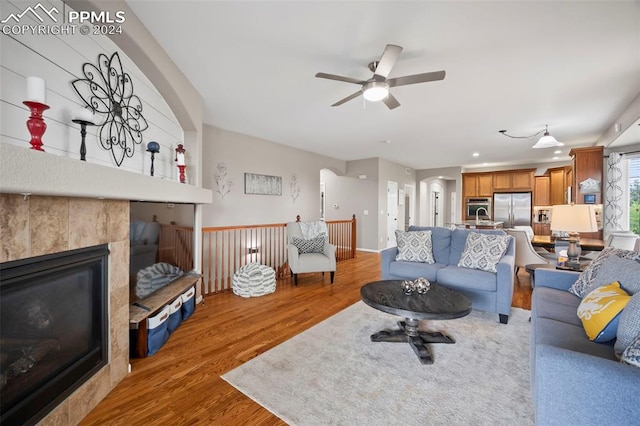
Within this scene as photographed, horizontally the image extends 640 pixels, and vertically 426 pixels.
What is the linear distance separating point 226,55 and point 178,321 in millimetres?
2578

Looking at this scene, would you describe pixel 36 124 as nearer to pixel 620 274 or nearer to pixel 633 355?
pixel 633 355

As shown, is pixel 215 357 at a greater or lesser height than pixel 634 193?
lesser

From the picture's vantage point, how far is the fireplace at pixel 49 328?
1203 mm

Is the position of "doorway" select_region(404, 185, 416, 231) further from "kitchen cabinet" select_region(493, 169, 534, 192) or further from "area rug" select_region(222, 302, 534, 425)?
"area rug" select_region(222, 302, 534, 425)

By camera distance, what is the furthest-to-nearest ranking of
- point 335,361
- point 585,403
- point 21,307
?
point 335,361 → point 21,307 → point 585,403

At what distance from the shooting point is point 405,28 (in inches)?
79.3

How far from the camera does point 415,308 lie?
214 cm

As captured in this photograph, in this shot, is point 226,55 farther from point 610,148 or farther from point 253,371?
point 610,148

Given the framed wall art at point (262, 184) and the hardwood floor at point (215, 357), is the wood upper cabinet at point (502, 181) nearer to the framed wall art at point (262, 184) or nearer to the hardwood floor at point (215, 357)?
the hardwood floor at point (215, 357)

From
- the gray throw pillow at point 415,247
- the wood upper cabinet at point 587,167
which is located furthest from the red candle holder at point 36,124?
the wood upper cabinet at point 587,167

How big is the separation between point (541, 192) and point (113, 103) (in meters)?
9.37

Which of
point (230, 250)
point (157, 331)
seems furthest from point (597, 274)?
point (230, 250)

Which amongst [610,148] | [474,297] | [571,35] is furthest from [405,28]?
[610,148]

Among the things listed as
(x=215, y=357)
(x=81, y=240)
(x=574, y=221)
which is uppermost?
(x=574, y=221)
